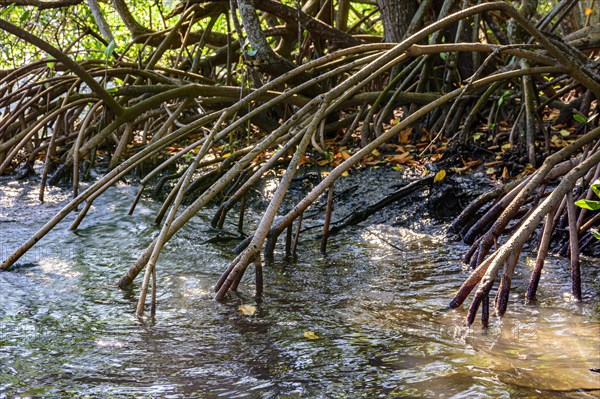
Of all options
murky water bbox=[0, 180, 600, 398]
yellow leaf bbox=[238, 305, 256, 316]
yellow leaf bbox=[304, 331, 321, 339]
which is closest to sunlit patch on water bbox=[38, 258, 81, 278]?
murky water bbox=[0, 180, 600, 398]

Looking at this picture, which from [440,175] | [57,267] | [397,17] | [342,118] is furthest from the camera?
[342,118]

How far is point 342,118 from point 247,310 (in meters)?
3.75

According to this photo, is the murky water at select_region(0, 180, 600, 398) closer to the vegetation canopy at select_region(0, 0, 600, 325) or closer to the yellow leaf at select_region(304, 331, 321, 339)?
the yellow leaf at select_region(304, 331, 321, 339)

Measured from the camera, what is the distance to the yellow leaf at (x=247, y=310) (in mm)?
3371

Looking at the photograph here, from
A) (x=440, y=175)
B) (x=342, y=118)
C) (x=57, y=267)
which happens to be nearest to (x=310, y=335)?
(x=57, y=267)

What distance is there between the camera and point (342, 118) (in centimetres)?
692

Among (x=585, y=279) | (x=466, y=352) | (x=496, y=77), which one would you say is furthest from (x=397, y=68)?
(x=466, y=352)

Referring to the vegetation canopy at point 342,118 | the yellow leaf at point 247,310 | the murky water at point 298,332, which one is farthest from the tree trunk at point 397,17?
the yellow leaf at point 247,310

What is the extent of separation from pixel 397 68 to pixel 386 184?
133cm

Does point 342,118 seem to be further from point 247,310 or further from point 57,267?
point 247,310

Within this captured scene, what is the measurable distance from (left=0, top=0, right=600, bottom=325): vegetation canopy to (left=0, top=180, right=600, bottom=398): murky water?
0.47 feet

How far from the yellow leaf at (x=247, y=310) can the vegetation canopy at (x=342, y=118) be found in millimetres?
106

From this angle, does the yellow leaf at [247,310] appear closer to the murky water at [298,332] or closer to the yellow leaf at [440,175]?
the murky water at [298,332]

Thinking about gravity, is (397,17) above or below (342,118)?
above
